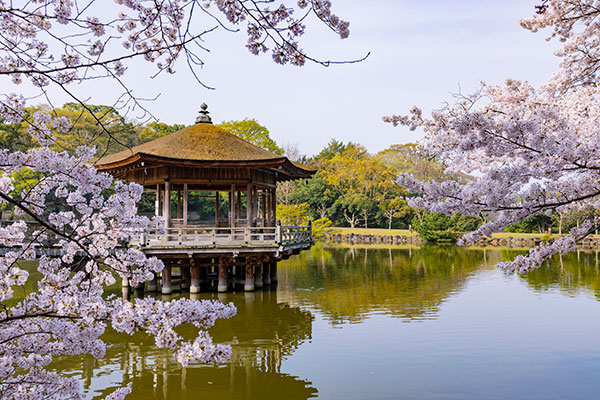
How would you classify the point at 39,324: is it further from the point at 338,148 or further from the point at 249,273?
the point at 338,148

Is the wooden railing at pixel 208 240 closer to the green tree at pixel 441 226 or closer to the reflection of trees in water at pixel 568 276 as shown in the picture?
the reflection of trees in water at pixel 568 276

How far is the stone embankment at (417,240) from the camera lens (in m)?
27.6

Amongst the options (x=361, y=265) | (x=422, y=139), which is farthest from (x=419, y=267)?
(x=422, y=139)

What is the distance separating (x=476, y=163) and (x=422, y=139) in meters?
1.77

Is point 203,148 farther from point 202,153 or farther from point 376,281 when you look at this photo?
point 376,281

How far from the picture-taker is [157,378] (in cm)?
629

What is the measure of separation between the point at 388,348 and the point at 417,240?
25.7m

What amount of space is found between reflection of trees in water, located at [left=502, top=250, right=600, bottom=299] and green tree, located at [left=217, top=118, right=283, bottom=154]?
1606 cm

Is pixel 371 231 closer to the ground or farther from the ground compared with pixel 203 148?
closer to the ground

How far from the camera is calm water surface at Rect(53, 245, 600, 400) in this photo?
5961 millimetres

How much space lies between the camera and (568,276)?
15.2m

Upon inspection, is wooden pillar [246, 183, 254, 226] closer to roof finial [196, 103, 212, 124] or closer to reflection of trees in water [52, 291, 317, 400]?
roof finial [196, 103, 212, 124]

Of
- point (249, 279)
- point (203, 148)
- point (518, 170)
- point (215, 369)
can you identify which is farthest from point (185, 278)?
point (518, 170)

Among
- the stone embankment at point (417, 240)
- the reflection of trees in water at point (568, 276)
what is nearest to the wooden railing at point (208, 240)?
the reflection of trees in water at point (568, 276)
